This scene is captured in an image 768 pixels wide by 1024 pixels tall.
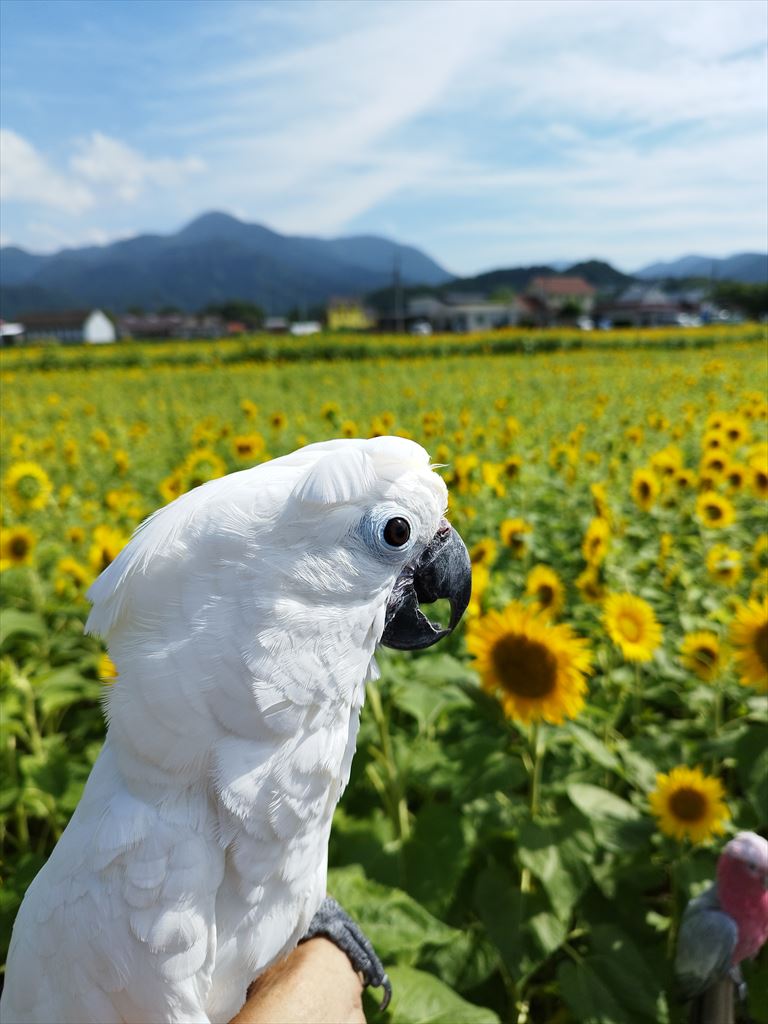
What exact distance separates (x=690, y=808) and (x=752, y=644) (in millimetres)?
510

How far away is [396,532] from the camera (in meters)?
1.04

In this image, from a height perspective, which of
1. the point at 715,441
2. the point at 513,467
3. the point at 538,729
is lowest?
the point at 538,729

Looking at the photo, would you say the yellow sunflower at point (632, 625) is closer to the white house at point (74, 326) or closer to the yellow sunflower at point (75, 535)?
the yellow sunflower at point (75, 535)

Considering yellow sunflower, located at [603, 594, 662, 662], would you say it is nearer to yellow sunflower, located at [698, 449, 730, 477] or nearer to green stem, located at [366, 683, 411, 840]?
green stem, located at [366, 683, 411, 840]

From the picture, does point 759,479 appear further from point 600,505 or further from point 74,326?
point 74,326

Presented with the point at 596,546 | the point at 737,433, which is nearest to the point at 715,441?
the point at 737,433

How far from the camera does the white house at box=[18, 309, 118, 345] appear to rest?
39.4 m

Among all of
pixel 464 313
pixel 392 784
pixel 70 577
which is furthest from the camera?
pixel 464 313

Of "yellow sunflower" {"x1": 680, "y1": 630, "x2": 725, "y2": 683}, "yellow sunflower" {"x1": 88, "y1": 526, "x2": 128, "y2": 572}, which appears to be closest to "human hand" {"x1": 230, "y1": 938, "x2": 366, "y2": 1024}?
"yellow sunflower" {"x1": 680, "y1": 630, "x2": 725, "y2": 683}

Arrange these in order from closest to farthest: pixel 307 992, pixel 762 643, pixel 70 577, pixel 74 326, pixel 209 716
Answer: pixel 209 716, pixel 307 992, pixel 762 643, pixel 70 577, pixel 74 326

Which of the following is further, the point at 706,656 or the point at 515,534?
the point at 515,534

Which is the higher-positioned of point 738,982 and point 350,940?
point 350,940

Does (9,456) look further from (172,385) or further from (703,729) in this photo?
(172,385)

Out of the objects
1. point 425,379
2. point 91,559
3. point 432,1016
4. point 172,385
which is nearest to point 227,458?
point 91,559
